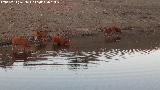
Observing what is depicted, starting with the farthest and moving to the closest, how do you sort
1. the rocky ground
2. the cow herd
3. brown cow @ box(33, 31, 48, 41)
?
the rocky ground
brown cow @ box(33, 31, 48, 41)
the cow herd

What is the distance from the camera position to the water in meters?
25.3

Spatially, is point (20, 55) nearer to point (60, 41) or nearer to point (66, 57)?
point (66, 57)

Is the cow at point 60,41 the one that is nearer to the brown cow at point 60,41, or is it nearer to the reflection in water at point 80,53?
the brown cow at point 60,41

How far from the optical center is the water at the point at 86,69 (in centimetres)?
2533

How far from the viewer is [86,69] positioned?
95.7 ft

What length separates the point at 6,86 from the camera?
2509 centimetres

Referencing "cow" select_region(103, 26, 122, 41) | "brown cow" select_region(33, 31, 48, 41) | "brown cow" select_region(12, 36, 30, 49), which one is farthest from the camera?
"cow" select_region(103, 26, 122, 41)

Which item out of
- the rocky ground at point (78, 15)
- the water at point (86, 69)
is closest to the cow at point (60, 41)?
the water at point (86, 69)

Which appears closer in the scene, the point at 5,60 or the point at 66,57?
the point at 5,60

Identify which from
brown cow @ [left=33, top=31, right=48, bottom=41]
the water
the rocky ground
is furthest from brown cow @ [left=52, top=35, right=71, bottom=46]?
the rocky ground

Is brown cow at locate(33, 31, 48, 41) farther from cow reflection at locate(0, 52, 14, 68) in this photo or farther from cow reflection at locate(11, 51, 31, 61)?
cow reflection at locate(0, 52, 14, 68)

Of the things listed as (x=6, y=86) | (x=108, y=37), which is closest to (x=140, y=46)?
(x=108, y=37)

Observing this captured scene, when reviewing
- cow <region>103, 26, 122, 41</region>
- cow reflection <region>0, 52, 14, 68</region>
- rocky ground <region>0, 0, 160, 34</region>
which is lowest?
cow reflection <region>0, 52, 14, 68</region>

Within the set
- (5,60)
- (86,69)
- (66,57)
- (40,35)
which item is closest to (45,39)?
(40,35)
